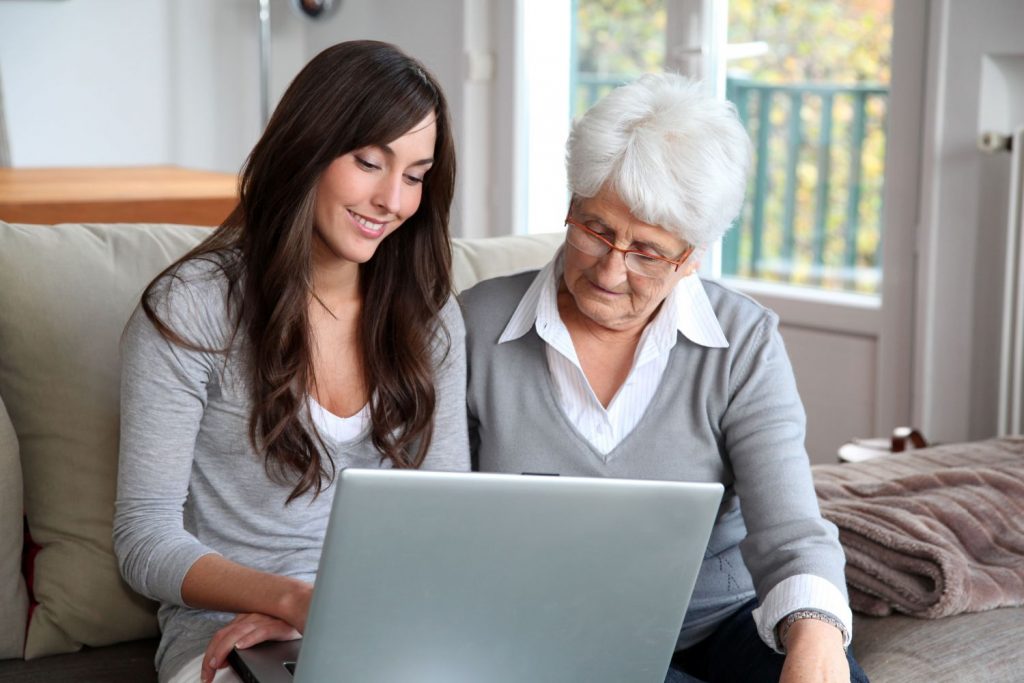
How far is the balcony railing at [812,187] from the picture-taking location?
316cm

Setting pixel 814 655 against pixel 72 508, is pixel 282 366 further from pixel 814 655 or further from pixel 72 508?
pixel 814 655

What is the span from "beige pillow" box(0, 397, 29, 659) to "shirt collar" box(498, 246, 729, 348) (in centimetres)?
61

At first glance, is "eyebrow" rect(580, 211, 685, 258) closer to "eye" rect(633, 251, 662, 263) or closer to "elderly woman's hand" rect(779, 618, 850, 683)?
"eye" rect(633, 251, 662, 263)

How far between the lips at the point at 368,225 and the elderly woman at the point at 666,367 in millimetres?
233

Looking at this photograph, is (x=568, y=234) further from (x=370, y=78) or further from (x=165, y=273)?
(x=165, y=273)

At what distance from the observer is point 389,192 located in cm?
143

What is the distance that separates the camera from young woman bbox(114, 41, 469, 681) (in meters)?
1.38

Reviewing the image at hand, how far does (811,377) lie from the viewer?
3.27 m

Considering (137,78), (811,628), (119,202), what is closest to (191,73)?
(137,78)

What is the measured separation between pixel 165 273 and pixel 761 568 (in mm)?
750

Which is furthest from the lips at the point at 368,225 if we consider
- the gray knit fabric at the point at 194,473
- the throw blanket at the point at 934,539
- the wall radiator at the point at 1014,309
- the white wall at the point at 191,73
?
the white wall at the point at 191,73

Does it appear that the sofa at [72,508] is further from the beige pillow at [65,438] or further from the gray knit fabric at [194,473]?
the gray knit fabric at [194,473]

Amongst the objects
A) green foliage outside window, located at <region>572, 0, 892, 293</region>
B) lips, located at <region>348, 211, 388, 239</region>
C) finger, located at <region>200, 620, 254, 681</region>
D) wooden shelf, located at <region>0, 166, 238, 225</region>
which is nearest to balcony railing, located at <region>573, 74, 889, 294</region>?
green foliage outside window, located at <region>572, 0, 892, 293</region>

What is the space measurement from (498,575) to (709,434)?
1.95ft
